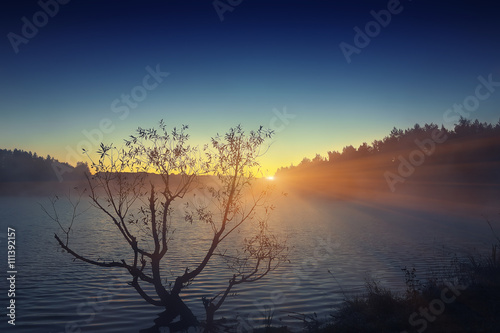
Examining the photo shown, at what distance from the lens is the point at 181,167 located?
14.7m

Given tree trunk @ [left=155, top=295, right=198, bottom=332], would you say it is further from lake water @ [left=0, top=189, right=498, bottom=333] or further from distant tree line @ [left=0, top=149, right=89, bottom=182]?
distant tree line @ [left=0, top=149, right=89, bottom=182]

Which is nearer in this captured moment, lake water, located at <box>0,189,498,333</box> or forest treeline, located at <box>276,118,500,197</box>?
lake water, located at <box>0,189,498,333</box>

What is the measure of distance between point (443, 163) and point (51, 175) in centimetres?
16622

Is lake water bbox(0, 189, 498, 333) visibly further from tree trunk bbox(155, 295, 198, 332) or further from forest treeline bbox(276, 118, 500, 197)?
forest treeline bbox(276, 118, 500, 197)

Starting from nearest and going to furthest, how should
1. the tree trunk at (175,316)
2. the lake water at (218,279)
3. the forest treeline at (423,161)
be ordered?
1. the tree trunk at (175,316)
2. the lake water at (218,279)
3. the forest treeline at (423,161)

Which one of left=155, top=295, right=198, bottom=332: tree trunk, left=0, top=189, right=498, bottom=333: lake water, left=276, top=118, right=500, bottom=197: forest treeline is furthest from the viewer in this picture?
left=276, top=118, right=500, bottom=197: forest treeline

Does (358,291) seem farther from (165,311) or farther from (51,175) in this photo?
(51,175)

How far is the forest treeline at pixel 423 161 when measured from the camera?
9931cm

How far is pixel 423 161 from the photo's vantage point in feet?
367

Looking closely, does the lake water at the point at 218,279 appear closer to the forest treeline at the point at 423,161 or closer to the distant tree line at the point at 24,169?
the forest treeline at the point at 423,161

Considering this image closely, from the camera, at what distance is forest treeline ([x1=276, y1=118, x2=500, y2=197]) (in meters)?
99.3

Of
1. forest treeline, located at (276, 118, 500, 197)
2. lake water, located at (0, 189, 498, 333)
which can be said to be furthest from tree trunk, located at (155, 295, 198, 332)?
forest treeline, located at (276, 118, 500, 197)

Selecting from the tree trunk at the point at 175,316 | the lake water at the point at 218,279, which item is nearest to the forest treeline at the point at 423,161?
the lake water at the point at 218,279

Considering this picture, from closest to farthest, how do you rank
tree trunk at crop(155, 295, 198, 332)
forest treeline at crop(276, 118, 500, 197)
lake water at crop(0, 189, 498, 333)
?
tree trunk at crop(155, 295, 198, 332)
lake water at crop(0, 189, 498, 333)
forest treeline at crop(276, 118, 500, 197)
